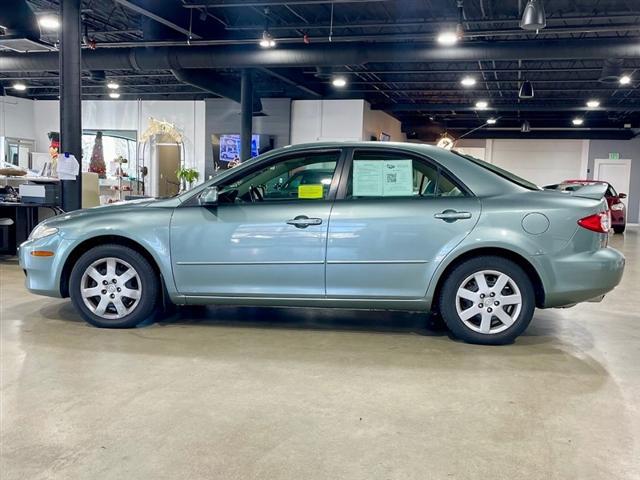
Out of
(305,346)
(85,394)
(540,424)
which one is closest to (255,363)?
(305,346)

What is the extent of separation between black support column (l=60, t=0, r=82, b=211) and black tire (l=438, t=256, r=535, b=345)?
4.60 m

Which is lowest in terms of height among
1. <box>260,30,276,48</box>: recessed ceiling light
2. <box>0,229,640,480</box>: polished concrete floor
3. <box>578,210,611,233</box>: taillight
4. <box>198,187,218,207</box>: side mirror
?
<box>0,229,640,480</box>: polished concrete floor

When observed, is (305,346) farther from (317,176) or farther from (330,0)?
(330,0)

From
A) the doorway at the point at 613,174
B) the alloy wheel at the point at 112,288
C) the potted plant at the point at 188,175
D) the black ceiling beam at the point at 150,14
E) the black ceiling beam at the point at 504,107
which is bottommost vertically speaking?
the alloy wheel at the point at 112,288

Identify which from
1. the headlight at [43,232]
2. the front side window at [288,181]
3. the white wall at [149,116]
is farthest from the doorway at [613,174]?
the headlight at [43,232]

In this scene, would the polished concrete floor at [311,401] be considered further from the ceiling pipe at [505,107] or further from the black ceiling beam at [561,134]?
the black ceiling beam at [561,134]

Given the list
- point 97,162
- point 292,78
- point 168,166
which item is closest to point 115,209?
point 97,162

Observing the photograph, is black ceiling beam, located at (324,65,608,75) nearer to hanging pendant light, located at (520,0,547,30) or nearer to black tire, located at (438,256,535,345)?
hanging pendant light, located at (520,0,547,30)

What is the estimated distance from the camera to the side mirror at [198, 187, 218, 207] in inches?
141

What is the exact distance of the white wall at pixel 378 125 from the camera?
16.2 meters

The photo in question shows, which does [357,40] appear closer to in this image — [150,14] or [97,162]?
[150,14]

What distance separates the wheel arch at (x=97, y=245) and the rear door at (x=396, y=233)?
3.98 ft

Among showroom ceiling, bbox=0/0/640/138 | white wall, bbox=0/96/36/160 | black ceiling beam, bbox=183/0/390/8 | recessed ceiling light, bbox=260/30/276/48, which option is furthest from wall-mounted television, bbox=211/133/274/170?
black ceiling beam, bbox=183/0/390/8

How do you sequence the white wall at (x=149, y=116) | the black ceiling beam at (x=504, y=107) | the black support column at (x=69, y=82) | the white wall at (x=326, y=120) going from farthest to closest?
the white wall at (x=149, y=116), the black ceiling beam at (x=504, y=107), the white wall at (x=326, y=120), the black support column at (x=69, y=82)
